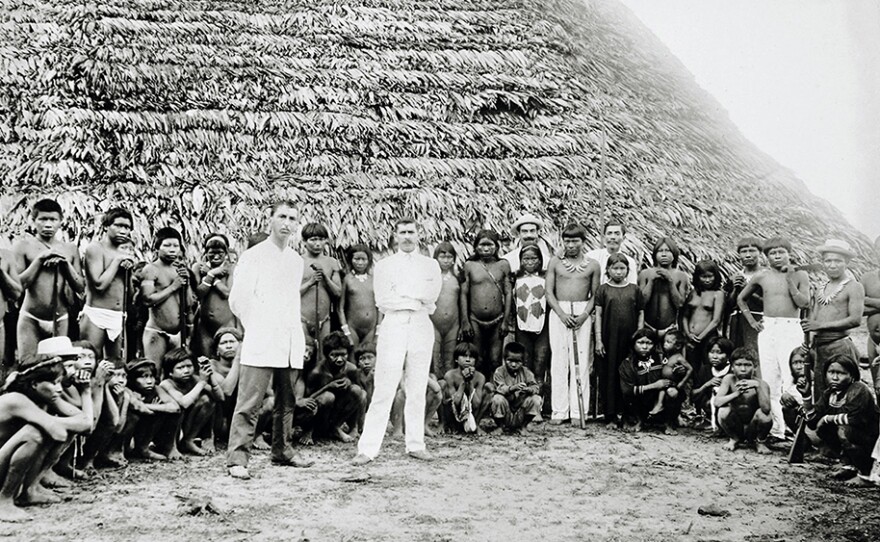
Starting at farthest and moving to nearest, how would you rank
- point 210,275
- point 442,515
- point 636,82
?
point 636,82
point 210,275
point 442,515

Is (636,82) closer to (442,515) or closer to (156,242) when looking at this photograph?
(156,242)

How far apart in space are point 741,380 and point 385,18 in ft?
19.4

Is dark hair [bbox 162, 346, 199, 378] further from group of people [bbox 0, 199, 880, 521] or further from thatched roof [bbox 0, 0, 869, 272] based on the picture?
thatched roof [bbox 0, 0, 869, 272]

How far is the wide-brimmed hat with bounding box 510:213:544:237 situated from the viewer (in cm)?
758

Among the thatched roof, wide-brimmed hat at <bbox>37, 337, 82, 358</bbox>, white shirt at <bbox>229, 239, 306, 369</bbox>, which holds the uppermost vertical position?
the thatched roof

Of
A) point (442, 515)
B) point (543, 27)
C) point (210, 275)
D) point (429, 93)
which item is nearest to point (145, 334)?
point (210, 275)

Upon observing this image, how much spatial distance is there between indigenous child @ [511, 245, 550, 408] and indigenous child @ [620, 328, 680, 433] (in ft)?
2.41

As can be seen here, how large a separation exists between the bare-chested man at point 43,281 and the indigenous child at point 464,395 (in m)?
2.87

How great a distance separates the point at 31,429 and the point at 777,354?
17.4ft

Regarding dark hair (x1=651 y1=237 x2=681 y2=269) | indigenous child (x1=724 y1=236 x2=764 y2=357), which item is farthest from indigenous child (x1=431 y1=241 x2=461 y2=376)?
indigenous child (x1=724 y1=236 x2=764 y2=357)

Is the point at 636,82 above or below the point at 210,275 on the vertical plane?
above

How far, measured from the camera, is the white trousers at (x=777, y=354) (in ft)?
21.6

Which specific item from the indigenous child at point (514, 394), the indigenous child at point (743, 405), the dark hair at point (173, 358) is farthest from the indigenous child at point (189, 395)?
the indigenous child at point (743, 405)

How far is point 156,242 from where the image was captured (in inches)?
265
